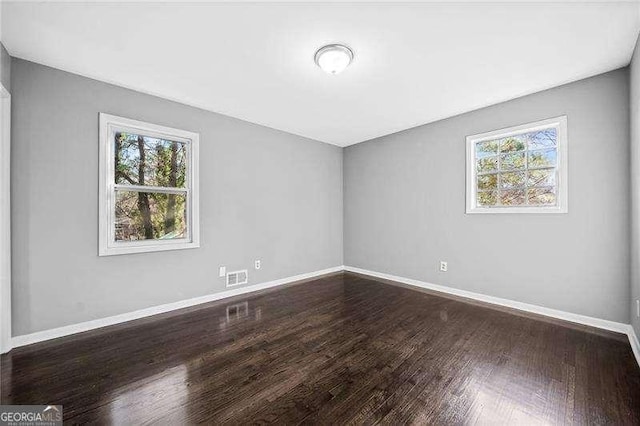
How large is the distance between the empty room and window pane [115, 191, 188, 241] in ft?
0.07

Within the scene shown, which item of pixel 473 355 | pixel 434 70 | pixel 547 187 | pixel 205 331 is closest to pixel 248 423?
pixel 205 331

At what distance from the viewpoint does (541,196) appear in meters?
3.03

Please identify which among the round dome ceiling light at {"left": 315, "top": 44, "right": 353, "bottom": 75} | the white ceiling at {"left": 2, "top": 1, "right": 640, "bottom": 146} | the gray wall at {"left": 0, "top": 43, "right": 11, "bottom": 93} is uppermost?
the white ceiling at {"left": 2, "top": 1, "right": 640, "bottom": 146}

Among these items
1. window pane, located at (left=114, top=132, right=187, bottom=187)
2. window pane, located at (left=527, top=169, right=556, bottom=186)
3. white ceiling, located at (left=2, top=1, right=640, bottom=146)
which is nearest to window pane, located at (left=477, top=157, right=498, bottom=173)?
window pane, located at (left=527, top=169, right=556, bottom=186)

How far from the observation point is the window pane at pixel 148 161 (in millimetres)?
2877

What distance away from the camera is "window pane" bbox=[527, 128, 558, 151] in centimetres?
294

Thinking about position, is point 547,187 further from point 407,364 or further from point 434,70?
point 407,364

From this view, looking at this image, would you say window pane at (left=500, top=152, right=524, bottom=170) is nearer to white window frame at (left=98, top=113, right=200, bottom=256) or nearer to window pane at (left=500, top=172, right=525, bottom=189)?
window pane at (left=500, top=172, right=525, bottom=189)

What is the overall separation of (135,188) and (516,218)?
14.8ft

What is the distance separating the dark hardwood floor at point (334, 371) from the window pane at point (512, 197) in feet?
4.40

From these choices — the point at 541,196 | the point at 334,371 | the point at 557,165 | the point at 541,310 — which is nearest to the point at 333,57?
the point at 334,371

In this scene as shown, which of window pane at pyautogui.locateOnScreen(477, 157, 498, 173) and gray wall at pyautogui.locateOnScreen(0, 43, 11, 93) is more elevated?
gray wall at pyautogui.locateOnScreen(0, 43, 11, 93)

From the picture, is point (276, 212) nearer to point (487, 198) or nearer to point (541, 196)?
point (487, 198)

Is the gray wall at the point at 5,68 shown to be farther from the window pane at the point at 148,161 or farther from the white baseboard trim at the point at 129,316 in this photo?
the white baseboard trim at the point at 129,316
